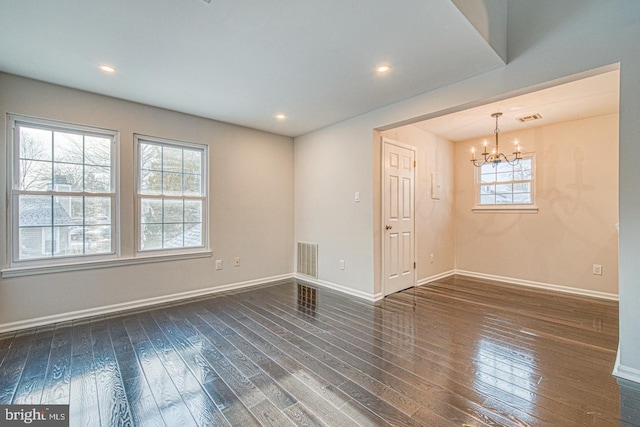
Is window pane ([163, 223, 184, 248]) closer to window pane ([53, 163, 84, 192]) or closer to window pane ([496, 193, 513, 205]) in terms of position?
window pane ([53, 163, 84, 192])

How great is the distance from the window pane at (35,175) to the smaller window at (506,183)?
5.73 meters

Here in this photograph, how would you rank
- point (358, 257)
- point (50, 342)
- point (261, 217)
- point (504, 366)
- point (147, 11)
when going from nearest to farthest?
point (147, 11) → point (504, 366) → point (50, 342) → point (358, 257) → point (261, 217)

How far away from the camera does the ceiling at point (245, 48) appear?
1.85 meters

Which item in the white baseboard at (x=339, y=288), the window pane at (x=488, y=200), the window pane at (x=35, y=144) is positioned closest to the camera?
the window pane at (x=35, y=144)

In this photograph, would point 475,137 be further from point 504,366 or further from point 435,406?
point 435,406

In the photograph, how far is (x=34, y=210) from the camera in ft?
9.59

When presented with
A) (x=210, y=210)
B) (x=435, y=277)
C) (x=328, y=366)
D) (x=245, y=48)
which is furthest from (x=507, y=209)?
(x=210, y=210)

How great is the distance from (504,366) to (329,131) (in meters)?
3.52

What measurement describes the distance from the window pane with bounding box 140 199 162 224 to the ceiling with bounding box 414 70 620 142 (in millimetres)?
3872

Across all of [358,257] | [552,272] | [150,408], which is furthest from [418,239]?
[150,408]

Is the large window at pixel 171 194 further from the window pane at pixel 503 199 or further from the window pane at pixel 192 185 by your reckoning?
the window pane at pixel 503 199

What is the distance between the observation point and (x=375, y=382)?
6.26 feet

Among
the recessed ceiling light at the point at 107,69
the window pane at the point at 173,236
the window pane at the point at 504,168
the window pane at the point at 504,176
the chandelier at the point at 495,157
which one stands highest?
the recessed ceiling light at the point at 107,69

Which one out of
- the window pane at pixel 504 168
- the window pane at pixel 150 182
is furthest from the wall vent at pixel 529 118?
the window pane at pixel 150 182
